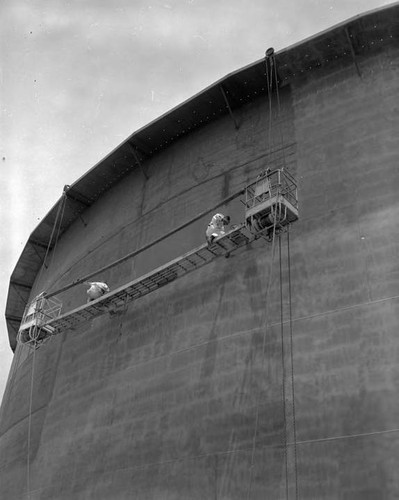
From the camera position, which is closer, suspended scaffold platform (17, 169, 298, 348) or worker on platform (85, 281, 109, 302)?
suspended scaffold platform (17, 169, 298, 348)

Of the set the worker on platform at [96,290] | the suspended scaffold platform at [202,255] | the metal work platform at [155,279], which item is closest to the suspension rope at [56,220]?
the suspended scaffold platform at [202,255]

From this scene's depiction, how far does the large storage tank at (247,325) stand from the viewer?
11.7m

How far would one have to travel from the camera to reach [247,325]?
45.0 feet

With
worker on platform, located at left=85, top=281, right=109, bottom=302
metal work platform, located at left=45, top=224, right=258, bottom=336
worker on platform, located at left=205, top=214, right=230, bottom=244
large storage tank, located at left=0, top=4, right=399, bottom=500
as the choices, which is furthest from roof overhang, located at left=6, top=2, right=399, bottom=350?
metal work platform, located at left=45, top=224, right=258, bottom=336

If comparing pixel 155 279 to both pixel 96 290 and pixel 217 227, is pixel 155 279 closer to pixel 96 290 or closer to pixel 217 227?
pixel 96 290

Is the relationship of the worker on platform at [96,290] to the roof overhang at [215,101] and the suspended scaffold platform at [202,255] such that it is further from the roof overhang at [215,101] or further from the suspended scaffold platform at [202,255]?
the roof overhang at [215,101]

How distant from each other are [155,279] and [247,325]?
3.33 m

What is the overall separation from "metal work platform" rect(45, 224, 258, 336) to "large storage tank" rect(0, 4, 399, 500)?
0.77 feet

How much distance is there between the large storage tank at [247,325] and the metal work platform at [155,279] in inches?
9.2

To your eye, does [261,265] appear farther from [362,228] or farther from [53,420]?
[53,420]

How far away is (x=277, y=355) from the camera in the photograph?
12797mm

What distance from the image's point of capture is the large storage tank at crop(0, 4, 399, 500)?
38.3 feet

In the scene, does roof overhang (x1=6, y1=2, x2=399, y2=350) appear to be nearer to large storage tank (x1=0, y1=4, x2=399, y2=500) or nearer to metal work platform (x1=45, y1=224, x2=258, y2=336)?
large storage tank (x1=0, y1=4, x2=399, y2=500)

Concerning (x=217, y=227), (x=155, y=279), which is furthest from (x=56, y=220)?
(x=217, y=227)
